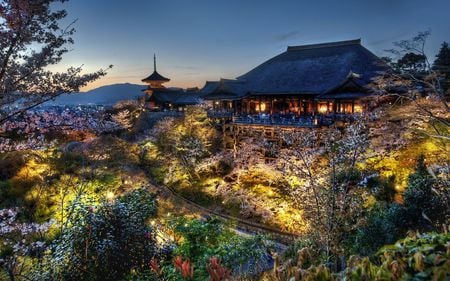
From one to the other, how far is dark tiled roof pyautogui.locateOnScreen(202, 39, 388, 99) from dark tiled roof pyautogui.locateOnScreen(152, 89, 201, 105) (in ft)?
51.8

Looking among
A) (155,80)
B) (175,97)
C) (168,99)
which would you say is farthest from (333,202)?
(155,80)

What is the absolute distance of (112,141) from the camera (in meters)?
26.7

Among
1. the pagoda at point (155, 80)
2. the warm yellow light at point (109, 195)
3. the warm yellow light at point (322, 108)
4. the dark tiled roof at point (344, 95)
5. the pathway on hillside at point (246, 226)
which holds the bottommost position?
the pathway on hillside at point (246, 226)

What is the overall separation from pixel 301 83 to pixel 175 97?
26272 mm

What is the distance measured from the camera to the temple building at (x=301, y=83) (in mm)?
26078

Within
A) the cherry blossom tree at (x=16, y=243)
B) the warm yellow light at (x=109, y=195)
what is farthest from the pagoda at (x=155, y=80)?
the cherry blossom tree at (x=16, y=243)

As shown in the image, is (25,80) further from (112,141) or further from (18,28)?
(112,141)

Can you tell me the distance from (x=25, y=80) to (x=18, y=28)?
4.27 ft

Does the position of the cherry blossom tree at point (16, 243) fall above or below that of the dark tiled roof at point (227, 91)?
below

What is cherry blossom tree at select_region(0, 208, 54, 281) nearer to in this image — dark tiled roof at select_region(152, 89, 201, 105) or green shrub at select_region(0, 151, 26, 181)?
green shrub at select_region(0, 151, 26, 181)

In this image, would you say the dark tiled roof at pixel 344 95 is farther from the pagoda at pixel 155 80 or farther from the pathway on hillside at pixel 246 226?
the pagoda at pixel 155 80

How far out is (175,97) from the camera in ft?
163

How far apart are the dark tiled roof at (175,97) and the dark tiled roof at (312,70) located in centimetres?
1579

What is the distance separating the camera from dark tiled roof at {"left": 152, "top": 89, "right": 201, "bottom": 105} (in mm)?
48147
